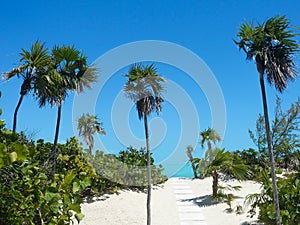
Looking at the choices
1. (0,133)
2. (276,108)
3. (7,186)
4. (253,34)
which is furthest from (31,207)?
(276,108)

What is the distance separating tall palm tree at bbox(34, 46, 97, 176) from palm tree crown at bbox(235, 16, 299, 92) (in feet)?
19.5

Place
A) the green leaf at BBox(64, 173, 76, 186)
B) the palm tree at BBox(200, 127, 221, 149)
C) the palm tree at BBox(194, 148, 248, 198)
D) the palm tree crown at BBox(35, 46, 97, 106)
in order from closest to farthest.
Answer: the green leaf at BBox(64, 173, 76, 186) < the palm tree crown at BBox(35, 46, 97, 106) < the palm tree at BBox(194, 148, 248, 198) < the palm tree at BBox(200, 127, 221, 149)

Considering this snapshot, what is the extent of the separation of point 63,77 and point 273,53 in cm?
701

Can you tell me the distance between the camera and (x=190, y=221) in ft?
→ 42.4

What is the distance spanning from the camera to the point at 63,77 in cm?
1214

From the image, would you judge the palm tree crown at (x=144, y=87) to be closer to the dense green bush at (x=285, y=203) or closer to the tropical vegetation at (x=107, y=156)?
the tropical vegetation at (x=107, y=156)

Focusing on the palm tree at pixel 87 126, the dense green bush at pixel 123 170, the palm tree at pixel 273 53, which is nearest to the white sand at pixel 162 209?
the dense green bush at pixel 123 170

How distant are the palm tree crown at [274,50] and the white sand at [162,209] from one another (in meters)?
5.56

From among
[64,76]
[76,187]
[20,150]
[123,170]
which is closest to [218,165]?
[123,170]

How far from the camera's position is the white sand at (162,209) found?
13.1 m

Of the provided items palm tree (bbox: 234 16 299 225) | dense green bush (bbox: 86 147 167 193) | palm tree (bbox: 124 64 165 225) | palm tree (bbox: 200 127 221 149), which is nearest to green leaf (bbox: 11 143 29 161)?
palm tree (bbox: 234 16 299 225)

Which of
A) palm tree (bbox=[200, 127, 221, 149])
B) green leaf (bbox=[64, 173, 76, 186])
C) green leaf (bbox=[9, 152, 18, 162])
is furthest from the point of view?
palm tree (bbox=[200, 127, 221, 149])

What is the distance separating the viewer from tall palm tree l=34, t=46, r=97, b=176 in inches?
451

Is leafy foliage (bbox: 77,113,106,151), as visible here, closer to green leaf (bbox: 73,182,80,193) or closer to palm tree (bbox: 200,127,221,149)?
palm tree (bbox: 200,127,221,149)
